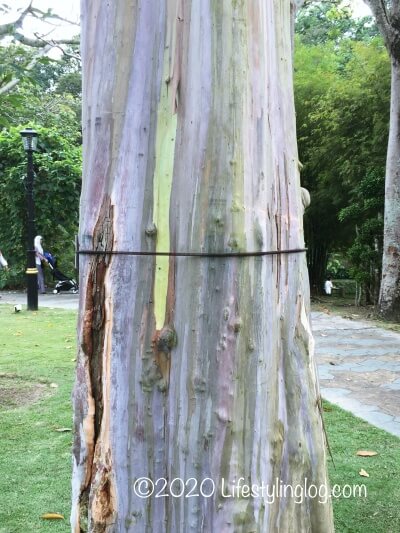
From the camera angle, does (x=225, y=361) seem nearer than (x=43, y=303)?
Yes

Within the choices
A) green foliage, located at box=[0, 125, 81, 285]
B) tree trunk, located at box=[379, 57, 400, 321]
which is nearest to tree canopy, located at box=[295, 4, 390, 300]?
tree trunk, located at box=[379, 57, 400, 321]

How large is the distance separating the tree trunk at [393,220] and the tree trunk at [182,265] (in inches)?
358

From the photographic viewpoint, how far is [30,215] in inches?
442

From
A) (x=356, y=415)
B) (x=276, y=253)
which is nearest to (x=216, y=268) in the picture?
(x=276, y=253)

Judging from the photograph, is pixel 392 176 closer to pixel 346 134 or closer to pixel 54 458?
pixel 346 134

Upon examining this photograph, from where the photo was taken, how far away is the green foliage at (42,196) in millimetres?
16625

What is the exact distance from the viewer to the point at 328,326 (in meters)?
9.80

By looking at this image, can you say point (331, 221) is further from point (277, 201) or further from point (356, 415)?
point (277, 201)

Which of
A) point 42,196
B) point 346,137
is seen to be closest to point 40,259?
point 42,196

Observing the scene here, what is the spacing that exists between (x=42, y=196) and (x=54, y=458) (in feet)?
44.7

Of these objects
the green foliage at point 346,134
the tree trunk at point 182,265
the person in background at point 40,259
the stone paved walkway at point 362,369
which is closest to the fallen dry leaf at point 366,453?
the stone paved walkway at point 362,369

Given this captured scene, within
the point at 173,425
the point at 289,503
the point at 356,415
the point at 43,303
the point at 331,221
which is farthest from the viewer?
the point at 331,221

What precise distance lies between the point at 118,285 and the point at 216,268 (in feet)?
1.03

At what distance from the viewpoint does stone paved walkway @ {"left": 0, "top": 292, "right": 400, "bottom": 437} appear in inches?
200
